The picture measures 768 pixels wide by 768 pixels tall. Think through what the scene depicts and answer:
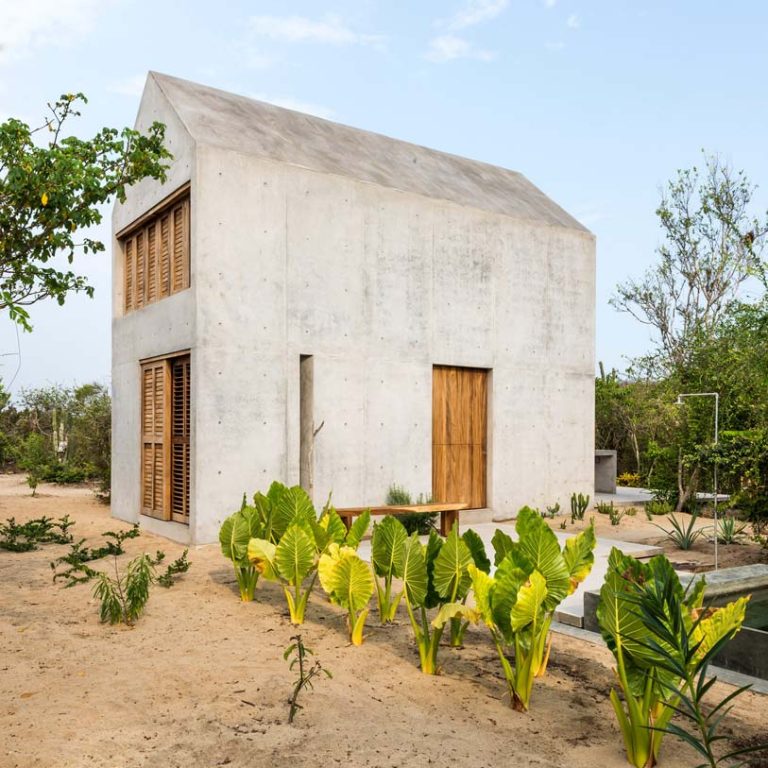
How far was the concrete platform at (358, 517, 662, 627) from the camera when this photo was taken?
588 cm

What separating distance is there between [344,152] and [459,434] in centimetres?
465

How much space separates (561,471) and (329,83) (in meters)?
7.36

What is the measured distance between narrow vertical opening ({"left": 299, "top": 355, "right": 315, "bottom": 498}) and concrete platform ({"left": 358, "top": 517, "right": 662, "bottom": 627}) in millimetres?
1159

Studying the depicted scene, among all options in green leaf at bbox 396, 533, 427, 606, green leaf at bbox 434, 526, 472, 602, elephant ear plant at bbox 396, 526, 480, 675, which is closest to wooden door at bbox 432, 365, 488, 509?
green leaf at bbox 396, 533, 427, 606

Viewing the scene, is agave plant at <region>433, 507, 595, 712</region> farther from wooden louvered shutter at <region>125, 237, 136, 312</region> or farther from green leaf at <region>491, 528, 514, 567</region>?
wooden louvered shutter at <region>125, 237, 136, 312</region>

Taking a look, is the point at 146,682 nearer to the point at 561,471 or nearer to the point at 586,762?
the point at 586,762

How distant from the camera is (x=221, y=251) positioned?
29.9 feet

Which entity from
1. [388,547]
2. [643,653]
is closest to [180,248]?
[388,547]

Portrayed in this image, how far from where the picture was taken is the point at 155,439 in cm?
1030

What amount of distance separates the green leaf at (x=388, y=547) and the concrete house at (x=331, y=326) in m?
4.32

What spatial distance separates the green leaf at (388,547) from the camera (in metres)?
5.08

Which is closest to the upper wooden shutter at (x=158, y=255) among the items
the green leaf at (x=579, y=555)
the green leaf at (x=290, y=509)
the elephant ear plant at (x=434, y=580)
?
the green leaf at (x=290, y=509)

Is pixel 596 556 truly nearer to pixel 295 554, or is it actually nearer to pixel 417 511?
pixel 417 511

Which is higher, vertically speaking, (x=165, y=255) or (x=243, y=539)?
(x=165, y=255)
